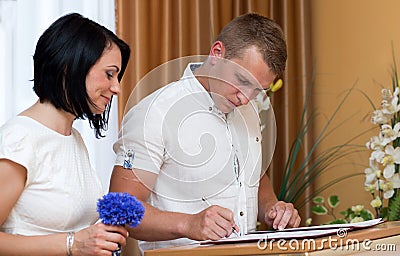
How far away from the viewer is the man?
178 cm

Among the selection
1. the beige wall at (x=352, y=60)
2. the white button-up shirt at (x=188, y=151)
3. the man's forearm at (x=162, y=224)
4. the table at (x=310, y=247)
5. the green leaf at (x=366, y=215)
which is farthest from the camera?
the beige wall at (x=352, y=60)

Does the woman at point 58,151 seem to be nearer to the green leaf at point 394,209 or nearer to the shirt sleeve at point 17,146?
the shirt sleeve at point 17,146

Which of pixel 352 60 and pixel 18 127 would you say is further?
pixel 352 60

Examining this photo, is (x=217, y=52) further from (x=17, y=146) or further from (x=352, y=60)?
(x=352, y=60)

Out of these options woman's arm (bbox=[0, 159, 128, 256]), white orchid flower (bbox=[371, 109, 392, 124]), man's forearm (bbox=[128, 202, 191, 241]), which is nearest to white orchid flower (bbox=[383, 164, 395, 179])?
white orchid flower (bbox=[371, 109, 392, 124])

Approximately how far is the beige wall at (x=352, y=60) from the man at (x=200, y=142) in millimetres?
1039

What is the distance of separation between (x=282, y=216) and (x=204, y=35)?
1180mm

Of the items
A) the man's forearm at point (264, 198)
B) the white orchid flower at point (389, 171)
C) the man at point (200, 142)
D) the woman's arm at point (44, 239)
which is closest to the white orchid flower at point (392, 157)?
the white orchid flower at point (389, 171)

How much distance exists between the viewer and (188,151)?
1.78 metres

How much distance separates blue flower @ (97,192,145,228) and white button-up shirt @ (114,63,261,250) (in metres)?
0.41

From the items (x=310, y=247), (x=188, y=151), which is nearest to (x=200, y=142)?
(x=188, y=151)

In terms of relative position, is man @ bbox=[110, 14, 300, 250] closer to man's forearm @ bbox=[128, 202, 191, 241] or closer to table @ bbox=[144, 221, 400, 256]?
man's forearm @ bbox=[128, 202, 191, 241]

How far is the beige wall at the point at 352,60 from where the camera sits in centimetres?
283

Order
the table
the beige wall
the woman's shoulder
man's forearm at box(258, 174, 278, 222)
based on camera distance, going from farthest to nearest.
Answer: the beige wall
man's forearm at box(258, 174, 278, 222)
the woman's shoulder
the table
